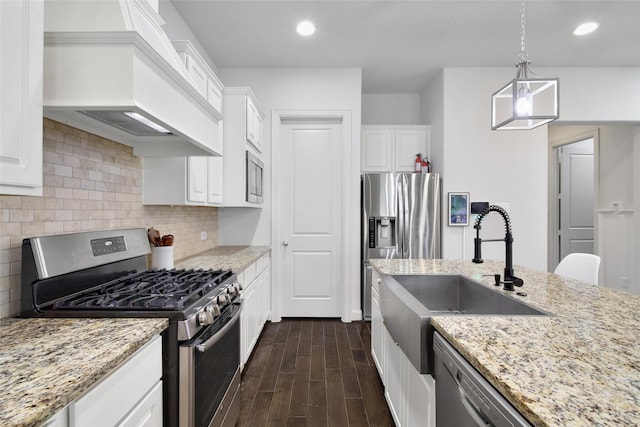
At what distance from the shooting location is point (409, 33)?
2.97m

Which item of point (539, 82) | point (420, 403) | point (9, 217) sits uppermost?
point (539, 82)

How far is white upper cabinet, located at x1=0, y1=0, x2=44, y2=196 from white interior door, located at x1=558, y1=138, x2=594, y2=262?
6515mm

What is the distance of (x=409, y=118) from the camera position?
454cm

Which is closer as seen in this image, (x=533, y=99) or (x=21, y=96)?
(x=21, y=96)

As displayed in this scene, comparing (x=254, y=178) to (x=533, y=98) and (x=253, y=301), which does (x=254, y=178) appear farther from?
(x=533, y=98)

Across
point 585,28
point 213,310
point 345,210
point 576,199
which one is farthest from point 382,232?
point 576,199

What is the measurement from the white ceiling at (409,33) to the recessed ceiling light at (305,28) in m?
0.06

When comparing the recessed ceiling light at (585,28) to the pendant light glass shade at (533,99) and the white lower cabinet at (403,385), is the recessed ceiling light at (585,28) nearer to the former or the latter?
the pendant light glass shade at (533,99)

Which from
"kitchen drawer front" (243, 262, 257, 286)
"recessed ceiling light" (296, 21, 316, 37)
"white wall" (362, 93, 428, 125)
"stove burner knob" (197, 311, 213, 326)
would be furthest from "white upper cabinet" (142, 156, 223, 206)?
"white wall" (362, 93, 428, 125)

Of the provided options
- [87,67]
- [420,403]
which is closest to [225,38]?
[87,67]

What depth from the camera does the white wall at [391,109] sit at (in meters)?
4.49

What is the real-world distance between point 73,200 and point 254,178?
5.53ft

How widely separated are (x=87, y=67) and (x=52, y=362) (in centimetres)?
97

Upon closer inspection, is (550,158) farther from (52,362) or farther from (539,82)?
(52,362)
